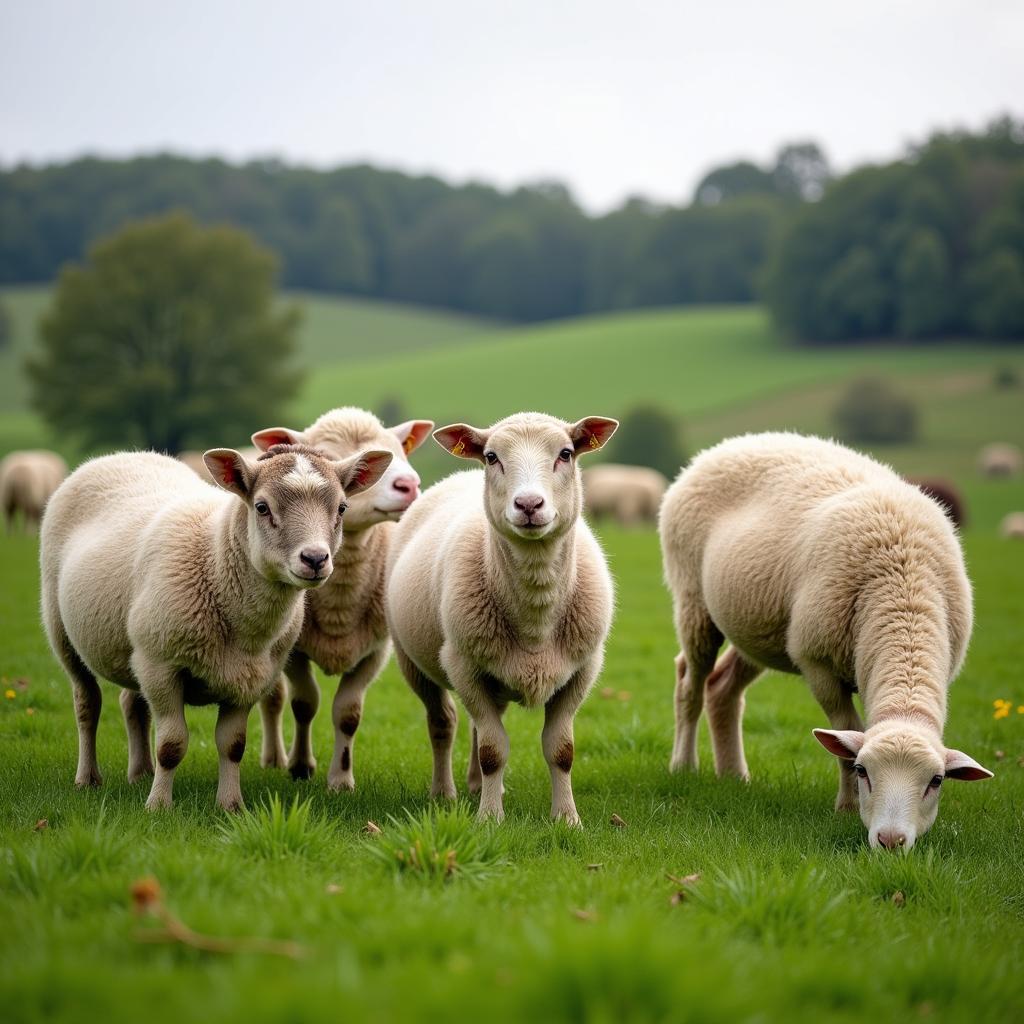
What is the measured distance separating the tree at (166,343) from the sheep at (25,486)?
12841 mm

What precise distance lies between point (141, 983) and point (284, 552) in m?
2.47

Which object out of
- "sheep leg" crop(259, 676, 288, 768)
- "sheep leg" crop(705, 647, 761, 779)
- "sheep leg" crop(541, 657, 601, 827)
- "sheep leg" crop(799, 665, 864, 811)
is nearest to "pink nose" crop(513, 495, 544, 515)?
"sheep leg" crop(541, 657, 601, 827)

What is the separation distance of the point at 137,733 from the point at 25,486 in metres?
21.3

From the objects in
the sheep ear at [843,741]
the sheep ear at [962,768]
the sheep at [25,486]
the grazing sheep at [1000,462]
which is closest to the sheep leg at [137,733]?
the sheep ear at [843,741]

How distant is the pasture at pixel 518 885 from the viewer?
2.81m

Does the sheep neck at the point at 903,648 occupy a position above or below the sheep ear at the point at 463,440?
below

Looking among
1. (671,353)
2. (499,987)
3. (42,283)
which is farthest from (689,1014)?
(42,283)

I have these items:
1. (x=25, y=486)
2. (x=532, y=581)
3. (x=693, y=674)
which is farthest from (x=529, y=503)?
(x=25, y=486)

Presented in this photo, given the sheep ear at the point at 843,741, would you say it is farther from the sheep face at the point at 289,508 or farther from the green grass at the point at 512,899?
the sheep face at the point at 289,508

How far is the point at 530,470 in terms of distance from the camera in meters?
5.08

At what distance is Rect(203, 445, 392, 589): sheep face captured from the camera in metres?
5.00

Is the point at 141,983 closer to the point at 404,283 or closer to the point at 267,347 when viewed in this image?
the point at 267,347

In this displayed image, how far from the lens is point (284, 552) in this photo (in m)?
5.07

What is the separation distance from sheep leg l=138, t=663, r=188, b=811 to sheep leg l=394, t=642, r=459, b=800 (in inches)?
53.5
